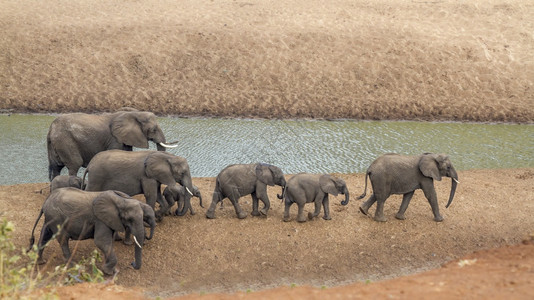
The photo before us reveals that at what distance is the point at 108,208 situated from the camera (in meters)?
11.1

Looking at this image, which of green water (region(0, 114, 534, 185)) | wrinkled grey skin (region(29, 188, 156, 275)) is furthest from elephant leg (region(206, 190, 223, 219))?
green water (region(0, 114, 534, 185))

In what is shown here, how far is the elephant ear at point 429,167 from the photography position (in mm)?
13665

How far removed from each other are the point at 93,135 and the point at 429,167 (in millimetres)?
7928

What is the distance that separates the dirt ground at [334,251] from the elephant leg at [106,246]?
28cm

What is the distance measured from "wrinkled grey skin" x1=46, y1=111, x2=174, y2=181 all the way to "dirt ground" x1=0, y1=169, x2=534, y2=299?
1.20 metres

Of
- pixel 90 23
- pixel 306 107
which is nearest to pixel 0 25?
pixel 90 23

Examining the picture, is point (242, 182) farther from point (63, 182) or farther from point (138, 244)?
point (63, 182)

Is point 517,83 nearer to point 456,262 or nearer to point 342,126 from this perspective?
point 342,126

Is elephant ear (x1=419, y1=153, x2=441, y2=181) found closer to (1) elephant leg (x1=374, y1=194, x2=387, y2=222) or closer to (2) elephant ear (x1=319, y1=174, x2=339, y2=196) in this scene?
(1) elephant leg (x1=374, y1=194, x2=387, y2=222)

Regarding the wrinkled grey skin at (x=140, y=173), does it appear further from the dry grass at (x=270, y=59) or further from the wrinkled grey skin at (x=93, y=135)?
the dry grass at (x=270, y=59)

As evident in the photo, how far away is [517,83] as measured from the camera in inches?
1016

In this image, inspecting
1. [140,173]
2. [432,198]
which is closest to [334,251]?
[432,198]

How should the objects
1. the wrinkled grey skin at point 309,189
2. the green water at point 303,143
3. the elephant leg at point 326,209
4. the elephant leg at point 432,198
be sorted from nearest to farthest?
the wrinkled grey skin at point 309,189, the elephant leg at point 326,209, the elephant leg at point 432,198, the green water at point 303,143

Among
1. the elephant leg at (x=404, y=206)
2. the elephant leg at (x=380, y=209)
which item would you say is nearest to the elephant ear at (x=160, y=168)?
the elephant leg at (x=380, y=209)
